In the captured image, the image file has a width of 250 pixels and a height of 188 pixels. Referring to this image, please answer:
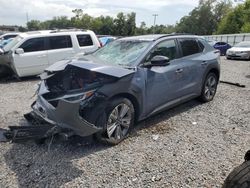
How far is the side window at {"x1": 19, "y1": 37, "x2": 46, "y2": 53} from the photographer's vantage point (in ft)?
31.0

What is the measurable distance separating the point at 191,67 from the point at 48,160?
340 cm

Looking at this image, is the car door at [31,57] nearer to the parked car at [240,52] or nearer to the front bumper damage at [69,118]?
the front bumper damage at [69,118]

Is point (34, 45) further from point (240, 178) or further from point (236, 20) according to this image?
point (236, 20)

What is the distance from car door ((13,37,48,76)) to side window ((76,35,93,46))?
1351 mm

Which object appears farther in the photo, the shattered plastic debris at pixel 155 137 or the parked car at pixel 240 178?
the shattered plastic debris at pixel 155 137

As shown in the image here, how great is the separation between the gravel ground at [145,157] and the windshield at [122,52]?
1273 mm

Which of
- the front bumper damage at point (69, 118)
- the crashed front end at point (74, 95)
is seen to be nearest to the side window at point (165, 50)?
the crashed front end at point (74, 95)

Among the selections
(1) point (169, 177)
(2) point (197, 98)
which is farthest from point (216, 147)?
(2) point (197, 98)

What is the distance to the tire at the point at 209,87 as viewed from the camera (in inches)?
248

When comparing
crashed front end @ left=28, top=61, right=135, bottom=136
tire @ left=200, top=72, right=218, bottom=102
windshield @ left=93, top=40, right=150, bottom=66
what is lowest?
tire @ left=200, top=72, right=218, bottom=102

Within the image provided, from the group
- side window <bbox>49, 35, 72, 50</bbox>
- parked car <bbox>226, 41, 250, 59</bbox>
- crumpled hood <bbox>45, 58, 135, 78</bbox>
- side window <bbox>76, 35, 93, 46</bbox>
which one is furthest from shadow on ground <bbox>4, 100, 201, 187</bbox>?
parked car <bbox>226, 41, 250, 59</bbox>

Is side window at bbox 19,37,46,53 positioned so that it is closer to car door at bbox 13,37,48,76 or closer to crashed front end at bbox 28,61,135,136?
car door at bbox 13,37,48,76

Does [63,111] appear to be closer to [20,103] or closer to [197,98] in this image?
[20,103]

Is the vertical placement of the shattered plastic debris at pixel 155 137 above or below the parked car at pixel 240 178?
below
